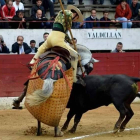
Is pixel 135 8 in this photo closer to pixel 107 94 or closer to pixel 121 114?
pixel 107 94

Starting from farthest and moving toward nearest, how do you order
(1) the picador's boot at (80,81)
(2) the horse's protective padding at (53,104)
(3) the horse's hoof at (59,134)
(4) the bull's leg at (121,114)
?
(1) the picador's boot at (80,81) < (4) the bull's leg at (121,114) < (3) the horse's hoof at (59,134) < (2) the horse's protective padding at (53,104)

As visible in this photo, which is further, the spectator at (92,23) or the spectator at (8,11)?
the spectator at (92,23)

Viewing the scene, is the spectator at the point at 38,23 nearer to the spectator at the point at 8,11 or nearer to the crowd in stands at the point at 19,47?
the spectator at the point at 8,11

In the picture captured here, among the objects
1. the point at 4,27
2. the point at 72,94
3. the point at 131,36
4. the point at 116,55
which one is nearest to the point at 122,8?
the point at 131,36

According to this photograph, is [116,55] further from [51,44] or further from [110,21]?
[51,44]

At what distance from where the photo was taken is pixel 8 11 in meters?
15.1

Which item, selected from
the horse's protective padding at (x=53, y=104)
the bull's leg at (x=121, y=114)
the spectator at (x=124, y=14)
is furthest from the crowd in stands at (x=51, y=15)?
the horse's protective padding at (x=53, y=104)

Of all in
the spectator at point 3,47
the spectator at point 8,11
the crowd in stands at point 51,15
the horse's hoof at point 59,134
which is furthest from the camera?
the crowd in stands at point 51,15

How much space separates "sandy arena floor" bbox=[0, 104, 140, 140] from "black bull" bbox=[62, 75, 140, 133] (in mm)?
314

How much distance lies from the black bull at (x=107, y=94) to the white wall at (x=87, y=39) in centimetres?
587

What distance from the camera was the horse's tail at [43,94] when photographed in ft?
28.1

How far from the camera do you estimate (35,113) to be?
28.8ft

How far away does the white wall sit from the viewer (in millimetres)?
15133

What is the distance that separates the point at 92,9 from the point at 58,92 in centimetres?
748
